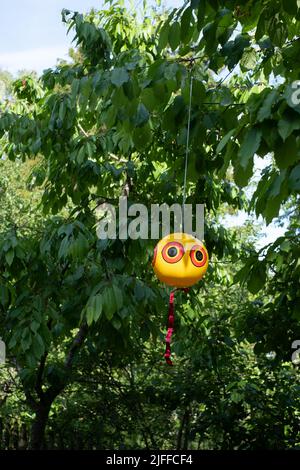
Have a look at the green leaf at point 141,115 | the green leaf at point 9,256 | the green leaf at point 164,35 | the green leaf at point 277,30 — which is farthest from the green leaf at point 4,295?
the green leaf at point 277,30

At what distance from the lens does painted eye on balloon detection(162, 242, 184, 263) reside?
254 cm

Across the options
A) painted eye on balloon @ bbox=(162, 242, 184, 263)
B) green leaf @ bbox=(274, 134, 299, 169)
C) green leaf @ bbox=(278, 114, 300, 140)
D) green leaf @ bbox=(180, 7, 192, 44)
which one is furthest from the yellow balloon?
green leaf @ bbox=(278, 114, 300, 140)

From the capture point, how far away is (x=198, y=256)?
8.54 feet

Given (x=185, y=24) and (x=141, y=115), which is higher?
(x=185, y=24)

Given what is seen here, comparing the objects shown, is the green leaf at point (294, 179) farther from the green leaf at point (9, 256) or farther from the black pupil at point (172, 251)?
the green leaf at point (9, 256)

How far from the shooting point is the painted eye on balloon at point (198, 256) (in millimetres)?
2582

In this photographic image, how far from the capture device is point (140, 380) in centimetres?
673

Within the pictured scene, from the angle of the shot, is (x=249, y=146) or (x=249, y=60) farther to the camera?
(x=249, y=60)

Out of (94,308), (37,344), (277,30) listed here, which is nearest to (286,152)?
(277,30)

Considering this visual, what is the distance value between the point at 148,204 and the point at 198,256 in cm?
214

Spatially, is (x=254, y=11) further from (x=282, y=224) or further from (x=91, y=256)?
(x=282, y=224)

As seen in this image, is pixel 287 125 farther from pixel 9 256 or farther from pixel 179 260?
pixel 9 256

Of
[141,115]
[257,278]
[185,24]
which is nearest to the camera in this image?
[185,24]

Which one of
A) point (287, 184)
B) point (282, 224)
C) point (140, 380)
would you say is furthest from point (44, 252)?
point (282, 224)
